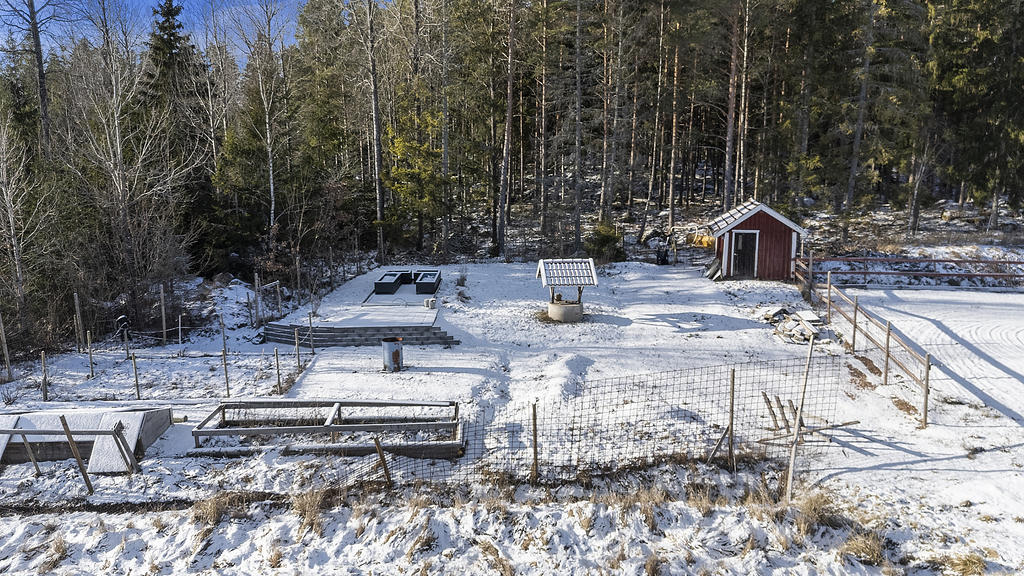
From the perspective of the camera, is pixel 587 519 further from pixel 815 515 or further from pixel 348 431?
pixel 348 431

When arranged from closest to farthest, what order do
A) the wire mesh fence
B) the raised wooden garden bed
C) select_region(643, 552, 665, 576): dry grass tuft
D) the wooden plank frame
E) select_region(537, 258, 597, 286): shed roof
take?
select_region(643, 552, 665, 576): dry grass tuft
the wire mesh fence
the wooden plank frame
select_region(537, 258, 597, 286): shed roof
the raised wooden garden bed

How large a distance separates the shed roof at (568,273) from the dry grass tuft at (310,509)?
11.0 meters

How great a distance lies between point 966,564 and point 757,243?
16531mm

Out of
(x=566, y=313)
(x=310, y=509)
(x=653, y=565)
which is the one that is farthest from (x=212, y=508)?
(x=566, y=313)

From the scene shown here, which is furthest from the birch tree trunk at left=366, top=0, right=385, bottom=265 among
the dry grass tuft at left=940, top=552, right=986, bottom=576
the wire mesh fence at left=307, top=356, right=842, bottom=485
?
the dry grass tuft at left=940, top=552, right=986, bottom=576

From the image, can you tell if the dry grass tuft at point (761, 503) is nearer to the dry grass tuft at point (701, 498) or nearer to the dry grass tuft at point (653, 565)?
the dry grass tuft at point (701, 498)

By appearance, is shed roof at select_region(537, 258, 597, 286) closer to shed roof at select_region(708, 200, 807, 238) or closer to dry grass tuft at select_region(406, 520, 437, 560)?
shed roof at select_region(708, 200, 807, 238)

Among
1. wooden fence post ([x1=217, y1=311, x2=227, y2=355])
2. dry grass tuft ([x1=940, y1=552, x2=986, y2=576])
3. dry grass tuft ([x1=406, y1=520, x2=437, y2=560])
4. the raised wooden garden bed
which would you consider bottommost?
dry grass tuft ([x1=406, y1=520, x2=437, y2=560])

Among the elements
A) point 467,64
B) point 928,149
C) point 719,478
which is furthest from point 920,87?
point 719,478

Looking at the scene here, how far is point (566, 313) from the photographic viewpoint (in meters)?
18.0

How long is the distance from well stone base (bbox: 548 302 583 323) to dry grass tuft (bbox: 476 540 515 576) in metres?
11.2

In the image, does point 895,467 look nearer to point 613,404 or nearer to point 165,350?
point 613,404

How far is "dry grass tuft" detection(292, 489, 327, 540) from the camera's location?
7477 mm

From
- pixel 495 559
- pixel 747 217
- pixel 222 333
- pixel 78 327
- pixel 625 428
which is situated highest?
pixel 747 217
